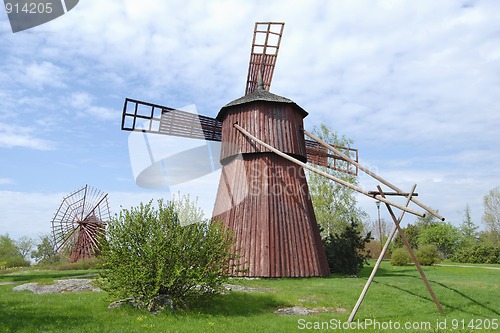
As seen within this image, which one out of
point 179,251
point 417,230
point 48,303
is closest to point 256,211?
point 179,251

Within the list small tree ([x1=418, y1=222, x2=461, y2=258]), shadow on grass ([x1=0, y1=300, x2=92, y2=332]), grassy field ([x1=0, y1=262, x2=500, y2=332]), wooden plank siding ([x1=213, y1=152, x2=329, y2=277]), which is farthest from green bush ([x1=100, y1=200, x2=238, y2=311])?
small tree ([x1=418, y1=222, x2=461, y2=258])

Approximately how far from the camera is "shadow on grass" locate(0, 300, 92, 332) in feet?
30.7

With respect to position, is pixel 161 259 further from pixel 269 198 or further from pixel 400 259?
pixel 400 259

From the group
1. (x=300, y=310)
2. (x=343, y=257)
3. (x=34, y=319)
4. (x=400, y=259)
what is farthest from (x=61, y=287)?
(x=400, y=259)

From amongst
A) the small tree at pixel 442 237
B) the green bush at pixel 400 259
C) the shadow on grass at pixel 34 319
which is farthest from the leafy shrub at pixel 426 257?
the shadow on grass at pixel 34 319

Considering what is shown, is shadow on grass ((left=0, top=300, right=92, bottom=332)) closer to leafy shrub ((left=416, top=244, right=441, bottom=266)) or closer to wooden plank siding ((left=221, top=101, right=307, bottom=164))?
wooden plank siding ((left=221, top=101, right=307, bottom=164))

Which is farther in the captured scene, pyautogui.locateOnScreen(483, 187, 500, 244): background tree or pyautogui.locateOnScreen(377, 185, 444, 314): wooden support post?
pyautogui.locateOnScreen(483, 187, 500, 244): background tree

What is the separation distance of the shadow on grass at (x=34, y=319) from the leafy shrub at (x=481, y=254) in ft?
122

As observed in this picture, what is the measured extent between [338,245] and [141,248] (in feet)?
44.6

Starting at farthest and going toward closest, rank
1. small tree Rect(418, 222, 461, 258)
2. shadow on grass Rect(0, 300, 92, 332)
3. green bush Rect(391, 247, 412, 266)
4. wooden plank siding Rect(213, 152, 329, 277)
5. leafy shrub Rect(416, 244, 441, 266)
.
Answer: small tree Rect(418, 222, 461, 258) → leafy shrub Rect(416, 244, 441, 266) → green bush Rect(391, 247, 412, 266) → wooden plank siding Rect(213, 152, 329, 277) → shadow on grass Rect(0, 300, 92, 332)

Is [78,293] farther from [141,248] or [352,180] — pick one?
[352,180]

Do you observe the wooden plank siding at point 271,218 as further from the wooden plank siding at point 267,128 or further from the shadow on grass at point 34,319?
the shadow on grass at point 34,319

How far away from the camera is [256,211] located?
17.8 meters

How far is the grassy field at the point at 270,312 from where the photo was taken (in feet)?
32.2
